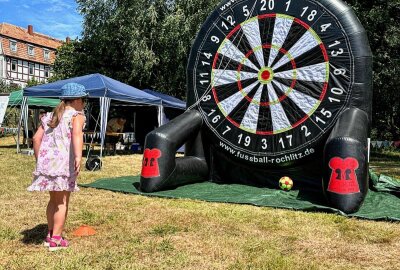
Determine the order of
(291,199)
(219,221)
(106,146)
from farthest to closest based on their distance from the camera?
(106,146), (291,199), (219,221)

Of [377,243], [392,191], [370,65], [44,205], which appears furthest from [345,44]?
[44,205]

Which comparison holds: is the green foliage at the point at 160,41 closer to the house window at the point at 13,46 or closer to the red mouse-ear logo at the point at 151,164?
the red mouse-ear logo at the point at 151,164

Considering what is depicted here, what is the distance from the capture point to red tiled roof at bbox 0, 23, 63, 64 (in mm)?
44188

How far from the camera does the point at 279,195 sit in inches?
253

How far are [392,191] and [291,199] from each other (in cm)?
175

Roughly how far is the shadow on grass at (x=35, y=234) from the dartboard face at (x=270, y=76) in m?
3.44

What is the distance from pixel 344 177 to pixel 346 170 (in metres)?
0.09

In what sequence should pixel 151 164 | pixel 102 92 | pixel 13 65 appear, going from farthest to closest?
pixel 13 65
pixel 102 92
pixel 151 164

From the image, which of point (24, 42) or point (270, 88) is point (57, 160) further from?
point (24, 42)

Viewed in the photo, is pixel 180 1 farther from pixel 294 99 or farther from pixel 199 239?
pixel 199 239

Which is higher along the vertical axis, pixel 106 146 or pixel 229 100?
pixel 229 100

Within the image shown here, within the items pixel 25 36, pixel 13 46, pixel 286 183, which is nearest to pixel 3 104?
pixel 286 183

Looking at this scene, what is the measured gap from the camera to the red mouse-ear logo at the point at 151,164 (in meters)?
6.57

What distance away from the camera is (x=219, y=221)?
16.2 feet
